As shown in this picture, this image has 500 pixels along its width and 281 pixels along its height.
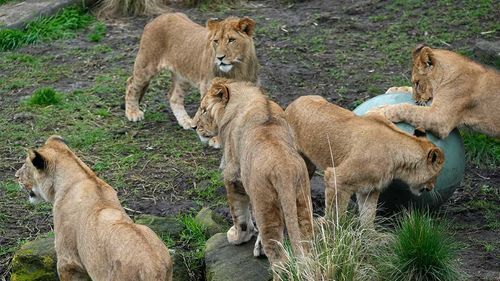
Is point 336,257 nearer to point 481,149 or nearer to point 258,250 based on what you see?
point 258,250

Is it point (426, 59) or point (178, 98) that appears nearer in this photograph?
point (426, 59)

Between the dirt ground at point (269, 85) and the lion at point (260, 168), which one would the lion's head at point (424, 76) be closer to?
the dirt ground at point (269, 85)

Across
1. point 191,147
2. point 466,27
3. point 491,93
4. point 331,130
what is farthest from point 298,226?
point 466,27

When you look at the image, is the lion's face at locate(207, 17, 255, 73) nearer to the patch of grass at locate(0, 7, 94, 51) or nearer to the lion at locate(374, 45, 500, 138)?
the lion at locate(374, 45, 500, 138)

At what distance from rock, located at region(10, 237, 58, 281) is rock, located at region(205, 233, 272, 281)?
3.67ft

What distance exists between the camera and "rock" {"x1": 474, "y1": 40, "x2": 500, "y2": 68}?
10.8 metres

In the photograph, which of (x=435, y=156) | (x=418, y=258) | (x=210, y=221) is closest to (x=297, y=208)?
(x=418, y=258)

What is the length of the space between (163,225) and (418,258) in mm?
2114

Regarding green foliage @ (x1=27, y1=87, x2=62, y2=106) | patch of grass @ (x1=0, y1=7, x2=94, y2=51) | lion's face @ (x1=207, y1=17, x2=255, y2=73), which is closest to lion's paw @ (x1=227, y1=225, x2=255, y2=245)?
lion's face @ (x1=207, y1=17, x2=255, y2=73)

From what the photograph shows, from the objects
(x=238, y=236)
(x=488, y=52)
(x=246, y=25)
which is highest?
(x=246, y=25)

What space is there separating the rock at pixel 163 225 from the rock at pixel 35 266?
31.9 inches

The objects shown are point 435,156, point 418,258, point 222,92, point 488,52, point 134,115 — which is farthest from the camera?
point 134,115

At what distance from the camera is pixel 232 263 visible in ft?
24.1

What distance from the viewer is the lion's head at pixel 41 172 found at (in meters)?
7.25
